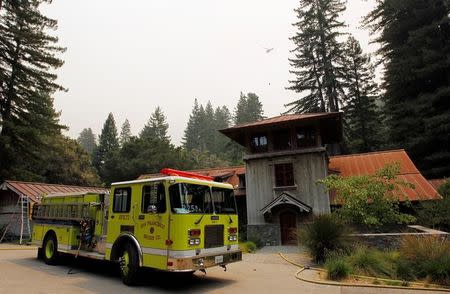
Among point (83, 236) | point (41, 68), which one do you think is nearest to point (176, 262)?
point (83, 236)

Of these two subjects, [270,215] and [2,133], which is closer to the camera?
[270,215]

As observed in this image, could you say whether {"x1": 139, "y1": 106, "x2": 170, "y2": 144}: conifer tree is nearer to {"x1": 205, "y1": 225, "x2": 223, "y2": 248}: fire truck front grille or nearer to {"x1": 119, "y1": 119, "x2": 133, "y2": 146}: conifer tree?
{"x1": 119, "y1": 119, "x2": 133, "y2": 146}: conifer tree

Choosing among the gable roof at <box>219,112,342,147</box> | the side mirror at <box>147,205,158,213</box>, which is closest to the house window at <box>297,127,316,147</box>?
the gable roof at <box>219,112,342,147</box>

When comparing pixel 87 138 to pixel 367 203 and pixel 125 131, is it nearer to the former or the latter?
pixel 125 131

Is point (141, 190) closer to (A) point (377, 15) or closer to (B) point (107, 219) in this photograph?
(B) point (107, 219)

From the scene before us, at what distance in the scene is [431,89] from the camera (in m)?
31.7

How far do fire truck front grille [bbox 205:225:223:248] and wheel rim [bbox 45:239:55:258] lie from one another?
7413 millimetres

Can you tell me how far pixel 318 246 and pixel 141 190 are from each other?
750 cm

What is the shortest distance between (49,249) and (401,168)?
72.2 ft

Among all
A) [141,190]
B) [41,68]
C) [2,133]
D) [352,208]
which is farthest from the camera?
[41,68]

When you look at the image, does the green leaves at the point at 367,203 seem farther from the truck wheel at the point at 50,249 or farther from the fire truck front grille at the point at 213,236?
the truck wheel at the point at 50,249

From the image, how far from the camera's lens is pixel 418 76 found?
30375 millimetres

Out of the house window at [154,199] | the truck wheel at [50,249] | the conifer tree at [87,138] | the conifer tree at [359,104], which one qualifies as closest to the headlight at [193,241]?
the house window at [154,199]

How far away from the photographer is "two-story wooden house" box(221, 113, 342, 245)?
2189cm
